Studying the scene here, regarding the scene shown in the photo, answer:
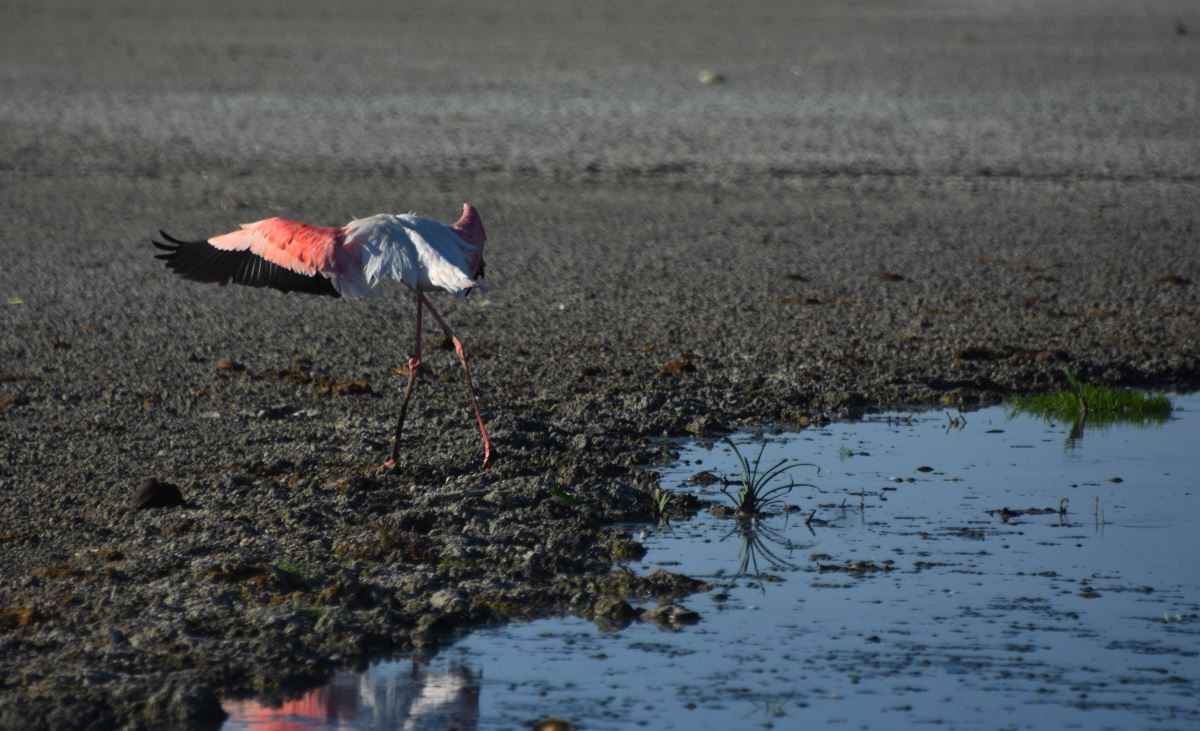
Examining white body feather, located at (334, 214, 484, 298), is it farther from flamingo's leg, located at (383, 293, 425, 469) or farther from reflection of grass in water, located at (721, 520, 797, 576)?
reflection of grass in water, located at (721, 520, 797, 576)

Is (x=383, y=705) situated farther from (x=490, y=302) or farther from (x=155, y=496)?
(x=490, y=302)

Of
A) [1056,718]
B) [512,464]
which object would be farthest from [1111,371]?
[1056,718]

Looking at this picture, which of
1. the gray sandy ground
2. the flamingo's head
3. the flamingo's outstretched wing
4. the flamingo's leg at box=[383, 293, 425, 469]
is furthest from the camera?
the flamingo's head

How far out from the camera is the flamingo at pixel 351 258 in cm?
703

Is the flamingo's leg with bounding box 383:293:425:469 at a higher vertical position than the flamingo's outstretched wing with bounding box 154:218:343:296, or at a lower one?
lower

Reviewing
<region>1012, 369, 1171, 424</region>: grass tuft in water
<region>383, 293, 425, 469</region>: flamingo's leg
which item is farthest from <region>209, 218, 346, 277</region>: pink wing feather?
<region>1012, 369, 1171, 424</region>: grass tuft in water

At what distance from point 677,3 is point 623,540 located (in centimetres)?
2778

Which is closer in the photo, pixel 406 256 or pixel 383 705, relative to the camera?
pixel 383 705

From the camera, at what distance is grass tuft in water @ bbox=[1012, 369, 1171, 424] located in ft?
27.3

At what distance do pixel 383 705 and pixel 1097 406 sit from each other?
15.3ft

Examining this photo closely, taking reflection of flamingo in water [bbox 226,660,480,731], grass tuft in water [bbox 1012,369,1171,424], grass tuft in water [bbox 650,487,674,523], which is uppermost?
grass tuft in water [bbox 1012,369,1171,424]

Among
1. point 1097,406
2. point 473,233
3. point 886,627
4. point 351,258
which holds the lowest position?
point 886,627

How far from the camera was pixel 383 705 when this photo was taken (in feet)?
16.1

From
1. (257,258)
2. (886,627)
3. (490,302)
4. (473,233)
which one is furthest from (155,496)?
(490,302)
